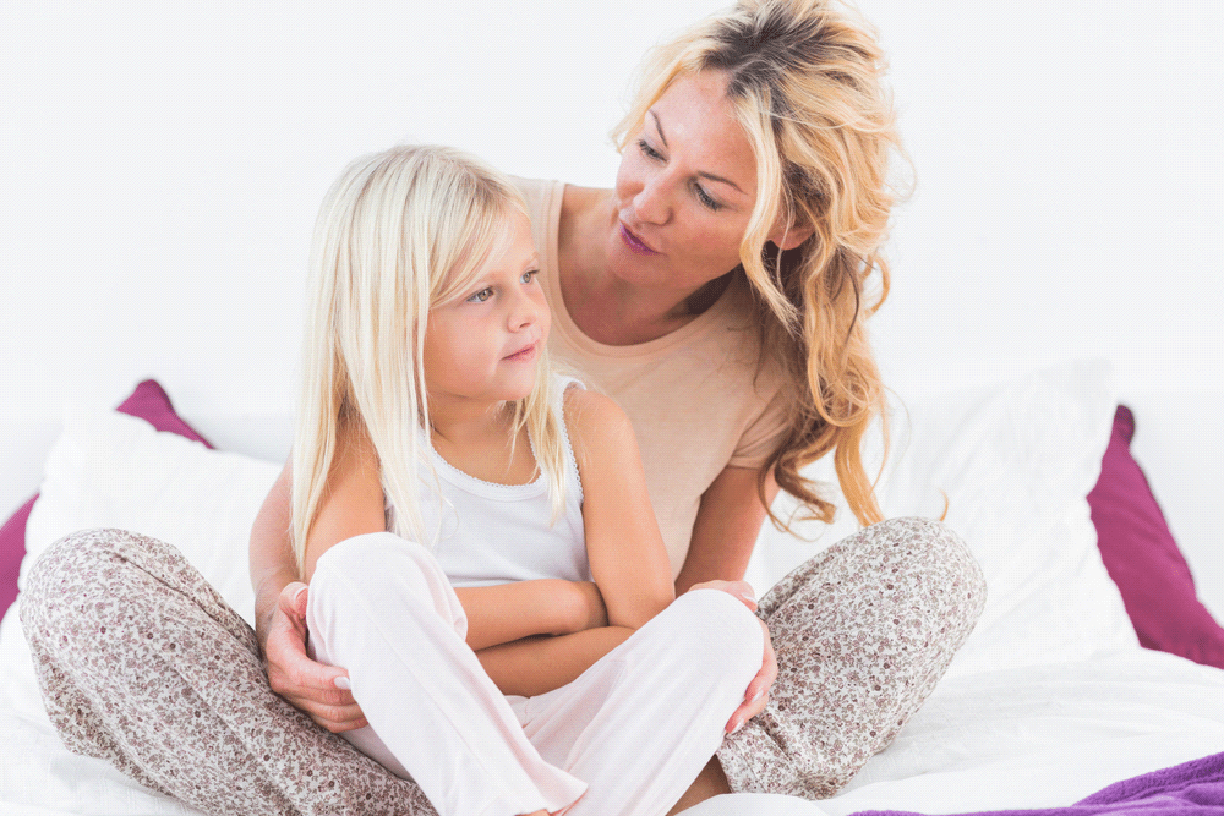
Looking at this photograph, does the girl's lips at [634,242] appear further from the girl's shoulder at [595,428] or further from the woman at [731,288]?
the girl's shoulder at [595,428]

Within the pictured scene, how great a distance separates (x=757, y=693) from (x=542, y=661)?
0.21 metres

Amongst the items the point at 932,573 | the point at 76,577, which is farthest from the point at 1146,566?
the point at 76,577

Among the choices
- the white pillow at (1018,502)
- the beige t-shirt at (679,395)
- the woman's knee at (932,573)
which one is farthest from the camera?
the white pillow at (1018,502)

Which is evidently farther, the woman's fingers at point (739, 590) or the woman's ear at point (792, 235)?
the woman's ear at point (792, 235)

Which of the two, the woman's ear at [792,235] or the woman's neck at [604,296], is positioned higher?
the woman's ear at [792,235]

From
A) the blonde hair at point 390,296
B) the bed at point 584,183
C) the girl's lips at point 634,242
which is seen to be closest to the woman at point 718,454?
the girl's lips at point 634,242

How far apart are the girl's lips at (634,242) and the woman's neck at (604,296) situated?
0.14 m

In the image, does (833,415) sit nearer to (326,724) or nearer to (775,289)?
(775,289)

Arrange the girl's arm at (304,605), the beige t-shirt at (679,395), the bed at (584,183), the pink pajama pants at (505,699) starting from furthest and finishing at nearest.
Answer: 1. the bed at (584,183)
2. the beige t-shirt at (679,395)
3. the girl's arm at (304,605)
4. the pink pajama pants at (505,699)

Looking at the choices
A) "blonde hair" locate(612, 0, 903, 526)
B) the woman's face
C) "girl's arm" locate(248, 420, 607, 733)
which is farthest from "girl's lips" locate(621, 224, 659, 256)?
"girl's arm" locate(248, 420, 607, 733)

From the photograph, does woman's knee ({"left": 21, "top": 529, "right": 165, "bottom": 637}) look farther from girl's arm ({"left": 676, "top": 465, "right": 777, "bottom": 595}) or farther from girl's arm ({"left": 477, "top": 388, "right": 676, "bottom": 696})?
girl's arm ({"left": 676, "top": 465, "right": 777, "bottom": 595})

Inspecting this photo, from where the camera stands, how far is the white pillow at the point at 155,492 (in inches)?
59.7

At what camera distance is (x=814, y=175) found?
1120 millimetres

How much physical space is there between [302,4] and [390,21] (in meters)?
0.15
